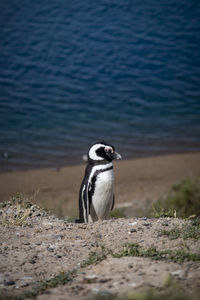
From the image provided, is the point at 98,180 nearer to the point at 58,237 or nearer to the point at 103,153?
the point at 103,153

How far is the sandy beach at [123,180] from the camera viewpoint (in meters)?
8.75

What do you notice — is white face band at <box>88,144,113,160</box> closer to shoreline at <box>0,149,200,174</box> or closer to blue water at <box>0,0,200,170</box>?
shoreline at <box>0,149,200,174</box>

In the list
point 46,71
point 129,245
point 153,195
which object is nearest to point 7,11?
point 46,71

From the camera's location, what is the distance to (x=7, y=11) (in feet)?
65.8

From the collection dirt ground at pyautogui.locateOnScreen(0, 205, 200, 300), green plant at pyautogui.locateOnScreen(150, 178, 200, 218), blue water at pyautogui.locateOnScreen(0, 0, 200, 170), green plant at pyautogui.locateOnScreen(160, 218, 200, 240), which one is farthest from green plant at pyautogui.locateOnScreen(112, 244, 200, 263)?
blue water at pyautogui.locateOnScreen(0, 0, 200, 170)

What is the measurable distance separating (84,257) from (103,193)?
1.69 meters

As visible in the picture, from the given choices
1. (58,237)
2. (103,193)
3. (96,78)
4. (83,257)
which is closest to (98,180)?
(103,193)

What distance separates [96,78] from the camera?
18.2 metres

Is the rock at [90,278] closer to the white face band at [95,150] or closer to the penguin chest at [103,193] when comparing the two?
the penguin chest at [103,193]

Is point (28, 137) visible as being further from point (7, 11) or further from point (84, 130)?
point (7, 11)

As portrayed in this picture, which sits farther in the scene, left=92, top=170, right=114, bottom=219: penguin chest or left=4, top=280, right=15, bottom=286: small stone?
left=92, top=170, right=114, bottom=219: penguin chest

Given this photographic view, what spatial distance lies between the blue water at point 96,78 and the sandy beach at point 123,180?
2.18 feet

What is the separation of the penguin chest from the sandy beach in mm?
2161

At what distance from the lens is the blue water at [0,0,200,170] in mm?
13322
